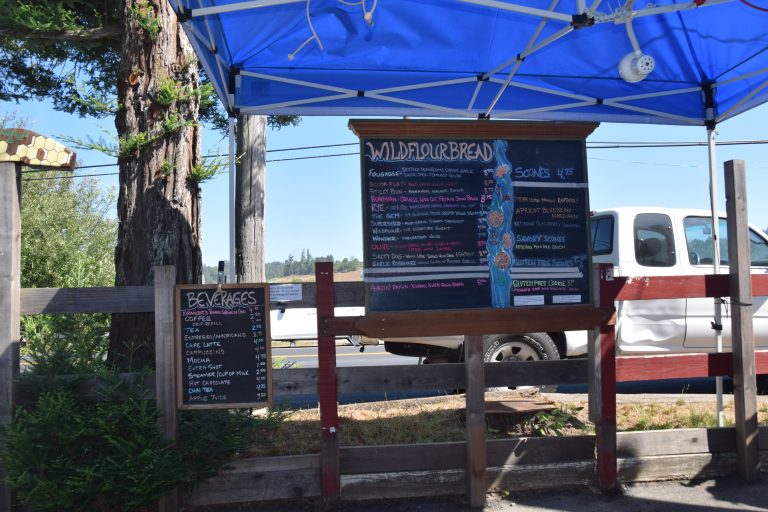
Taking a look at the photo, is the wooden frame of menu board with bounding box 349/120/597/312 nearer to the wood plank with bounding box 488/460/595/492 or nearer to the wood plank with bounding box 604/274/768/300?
the wood plank with bounding box 604/274/768/300

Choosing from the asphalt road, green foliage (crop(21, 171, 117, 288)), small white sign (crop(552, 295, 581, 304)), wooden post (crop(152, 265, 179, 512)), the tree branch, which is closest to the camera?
wooden post (crop(152, 265, 179, 512))

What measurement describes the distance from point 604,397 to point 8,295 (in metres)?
4.23

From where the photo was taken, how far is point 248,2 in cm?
429

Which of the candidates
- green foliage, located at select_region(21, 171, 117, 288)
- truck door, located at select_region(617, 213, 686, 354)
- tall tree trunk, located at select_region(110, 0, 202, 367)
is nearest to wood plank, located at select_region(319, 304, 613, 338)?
tall tree trunk, located at select_region(110, 0, 202, 367)

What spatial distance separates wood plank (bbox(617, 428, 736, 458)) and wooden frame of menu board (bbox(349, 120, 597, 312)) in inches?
46.7

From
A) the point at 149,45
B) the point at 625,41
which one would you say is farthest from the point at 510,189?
the point at 149,45

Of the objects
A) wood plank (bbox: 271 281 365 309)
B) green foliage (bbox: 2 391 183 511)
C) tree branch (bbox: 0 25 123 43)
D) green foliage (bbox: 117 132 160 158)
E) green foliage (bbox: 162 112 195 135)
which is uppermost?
tree branch (bbox: 0 25 123 43)

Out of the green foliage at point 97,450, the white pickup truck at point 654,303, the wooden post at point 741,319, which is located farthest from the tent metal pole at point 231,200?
the wooden post at point 741,319

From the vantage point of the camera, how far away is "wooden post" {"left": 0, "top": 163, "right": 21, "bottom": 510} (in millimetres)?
4309

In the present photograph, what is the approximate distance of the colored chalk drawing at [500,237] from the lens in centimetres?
463

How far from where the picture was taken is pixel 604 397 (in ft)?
15.6

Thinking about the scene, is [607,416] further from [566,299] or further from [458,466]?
[458,466]

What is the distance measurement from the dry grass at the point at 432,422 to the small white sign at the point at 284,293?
1.26 metres

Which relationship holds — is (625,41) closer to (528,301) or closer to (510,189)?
(510,189)
